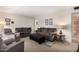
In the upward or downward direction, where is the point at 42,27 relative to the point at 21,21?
downward

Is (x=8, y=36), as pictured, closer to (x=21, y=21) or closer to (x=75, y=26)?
(x=21, y=21)

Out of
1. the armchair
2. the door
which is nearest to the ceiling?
the door

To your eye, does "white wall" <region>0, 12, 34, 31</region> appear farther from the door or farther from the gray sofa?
the door

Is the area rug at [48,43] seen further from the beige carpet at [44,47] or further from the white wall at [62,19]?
the white wall at [62,19]

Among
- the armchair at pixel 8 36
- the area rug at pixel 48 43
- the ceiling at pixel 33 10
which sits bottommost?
the area rug at pixel 48 43

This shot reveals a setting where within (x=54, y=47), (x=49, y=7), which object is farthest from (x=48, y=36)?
(x=49, y=7)

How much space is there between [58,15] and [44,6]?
1.10 ft

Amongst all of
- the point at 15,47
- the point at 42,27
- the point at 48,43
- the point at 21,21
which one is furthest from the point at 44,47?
the point at 21,21

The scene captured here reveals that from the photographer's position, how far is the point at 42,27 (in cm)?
182

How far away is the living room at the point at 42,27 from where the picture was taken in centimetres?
177

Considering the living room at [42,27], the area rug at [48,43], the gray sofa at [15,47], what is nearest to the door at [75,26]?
the living room at [42,27]

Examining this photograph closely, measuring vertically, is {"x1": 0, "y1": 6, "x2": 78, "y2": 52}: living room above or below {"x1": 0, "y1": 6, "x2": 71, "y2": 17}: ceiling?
below

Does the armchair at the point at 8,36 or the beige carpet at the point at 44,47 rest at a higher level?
the armchair at the point at 8,36

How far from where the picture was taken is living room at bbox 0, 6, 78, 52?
1773 millimetres
